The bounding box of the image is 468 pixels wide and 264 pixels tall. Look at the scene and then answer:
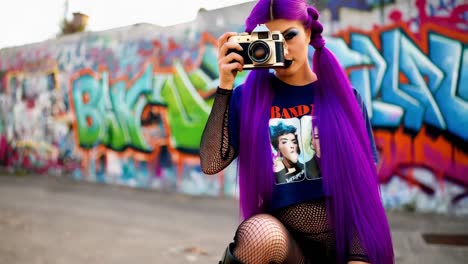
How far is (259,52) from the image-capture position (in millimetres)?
1550

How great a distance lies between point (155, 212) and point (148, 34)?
3263 mm

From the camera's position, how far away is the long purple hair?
152 cm

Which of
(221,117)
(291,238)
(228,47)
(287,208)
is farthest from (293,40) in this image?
(291,238)

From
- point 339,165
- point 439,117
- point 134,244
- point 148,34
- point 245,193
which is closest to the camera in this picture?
point 339,165

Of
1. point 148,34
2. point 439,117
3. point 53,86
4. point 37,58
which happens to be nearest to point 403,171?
point 439,117

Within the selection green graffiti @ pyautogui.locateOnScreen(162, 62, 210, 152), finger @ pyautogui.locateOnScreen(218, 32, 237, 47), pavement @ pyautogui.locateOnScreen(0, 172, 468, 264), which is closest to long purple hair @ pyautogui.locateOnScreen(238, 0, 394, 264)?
finger @ pyautogui.locateOnScreen(218, 32, 237, 47)

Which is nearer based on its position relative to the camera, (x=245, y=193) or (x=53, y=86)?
(x=245, y=193)

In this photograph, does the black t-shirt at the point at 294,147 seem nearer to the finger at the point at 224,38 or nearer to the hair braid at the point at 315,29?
the hair braid at the point at 315,29

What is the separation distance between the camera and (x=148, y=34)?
282 inches

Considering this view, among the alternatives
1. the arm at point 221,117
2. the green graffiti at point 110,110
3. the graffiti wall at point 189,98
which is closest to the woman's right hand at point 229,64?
the arm at point 221,117

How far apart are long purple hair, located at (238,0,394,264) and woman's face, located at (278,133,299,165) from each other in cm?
6

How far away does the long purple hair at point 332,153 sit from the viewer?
5.00ft

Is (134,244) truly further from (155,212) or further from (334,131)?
(334,131)

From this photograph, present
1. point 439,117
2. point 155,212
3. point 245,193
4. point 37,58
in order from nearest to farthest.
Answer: point 245,193, point 439,117, point 155,212, point 37,58
